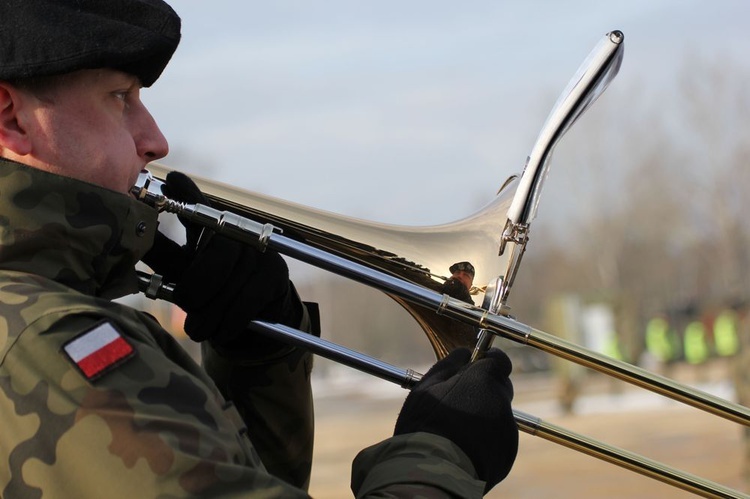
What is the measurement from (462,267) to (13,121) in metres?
1.17

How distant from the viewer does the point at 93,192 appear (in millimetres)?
1877

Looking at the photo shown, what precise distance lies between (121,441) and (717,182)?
41097 mm

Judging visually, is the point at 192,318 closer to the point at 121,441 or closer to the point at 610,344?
the point at 121,441

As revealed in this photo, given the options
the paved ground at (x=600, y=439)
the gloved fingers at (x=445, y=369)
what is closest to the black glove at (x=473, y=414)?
the gloved fingers at (x=445, y=369)

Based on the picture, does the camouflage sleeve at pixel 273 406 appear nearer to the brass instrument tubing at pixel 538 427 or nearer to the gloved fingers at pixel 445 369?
the brass instrument tubing at pixel 538 427

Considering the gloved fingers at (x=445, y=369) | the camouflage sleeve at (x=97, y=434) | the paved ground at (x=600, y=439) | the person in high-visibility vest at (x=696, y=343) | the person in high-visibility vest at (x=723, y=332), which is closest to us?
the camouflage sleeve at (x=97, y=434)

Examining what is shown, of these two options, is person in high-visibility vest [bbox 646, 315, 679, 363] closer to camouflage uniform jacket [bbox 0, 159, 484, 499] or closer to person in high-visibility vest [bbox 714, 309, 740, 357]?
person in high-visibility vest [bbox 714, 309, 740, 357]

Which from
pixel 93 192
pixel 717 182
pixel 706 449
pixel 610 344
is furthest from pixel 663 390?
pixel 717 182

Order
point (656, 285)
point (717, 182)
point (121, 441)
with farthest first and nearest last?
point (656, 285) → point (717, 182) → point (121, 441)

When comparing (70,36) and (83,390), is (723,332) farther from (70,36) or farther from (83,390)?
(83,390)

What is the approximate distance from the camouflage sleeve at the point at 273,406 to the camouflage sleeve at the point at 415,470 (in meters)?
0.76

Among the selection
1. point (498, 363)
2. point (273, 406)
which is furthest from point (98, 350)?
point (273, 406)

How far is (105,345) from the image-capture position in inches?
64.2

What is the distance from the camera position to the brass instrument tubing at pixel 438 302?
243cm
